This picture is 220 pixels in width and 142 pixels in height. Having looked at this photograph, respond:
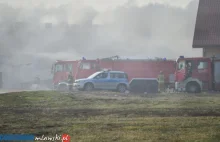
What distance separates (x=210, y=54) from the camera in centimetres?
2908

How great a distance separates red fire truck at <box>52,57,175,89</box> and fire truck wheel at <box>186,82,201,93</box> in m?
2.95

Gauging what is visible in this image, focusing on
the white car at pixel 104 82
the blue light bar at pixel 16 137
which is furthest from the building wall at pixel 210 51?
the blue light bar at pixel 16 137

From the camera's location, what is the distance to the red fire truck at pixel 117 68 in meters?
28.0

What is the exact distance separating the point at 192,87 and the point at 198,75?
1084mm

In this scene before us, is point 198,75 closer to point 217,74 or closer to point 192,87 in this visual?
point 192,87

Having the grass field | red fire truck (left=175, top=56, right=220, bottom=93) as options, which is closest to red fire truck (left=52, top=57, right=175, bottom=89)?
red fire truck (left=175, top=56, right=220, bottom=93)

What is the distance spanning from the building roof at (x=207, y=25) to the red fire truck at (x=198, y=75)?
458cm

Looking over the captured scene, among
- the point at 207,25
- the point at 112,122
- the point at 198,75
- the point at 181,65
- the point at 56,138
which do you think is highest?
the point at 207,25

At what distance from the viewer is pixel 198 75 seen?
24.5 metres

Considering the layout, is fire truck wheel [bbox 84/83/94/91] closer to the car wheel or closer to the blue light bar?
the car wheel

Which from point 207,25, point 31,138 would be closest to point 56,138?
point 31,138

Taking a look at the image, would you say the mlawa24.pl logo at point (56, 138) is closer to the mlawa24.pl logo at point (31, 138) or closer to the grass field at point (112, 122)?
the mlawa24.pl logo at point (31, 138)

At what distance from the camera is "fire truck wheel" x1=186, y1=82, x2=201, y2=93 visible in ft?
78.1

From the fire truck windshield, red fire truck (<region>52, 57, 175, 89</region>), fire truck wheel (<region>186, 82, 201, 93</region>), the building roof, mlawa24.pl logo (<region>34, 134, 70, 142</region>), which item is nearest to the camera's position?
mlawa24.pl logo (<region>34, 134, 70, 142</region>)
